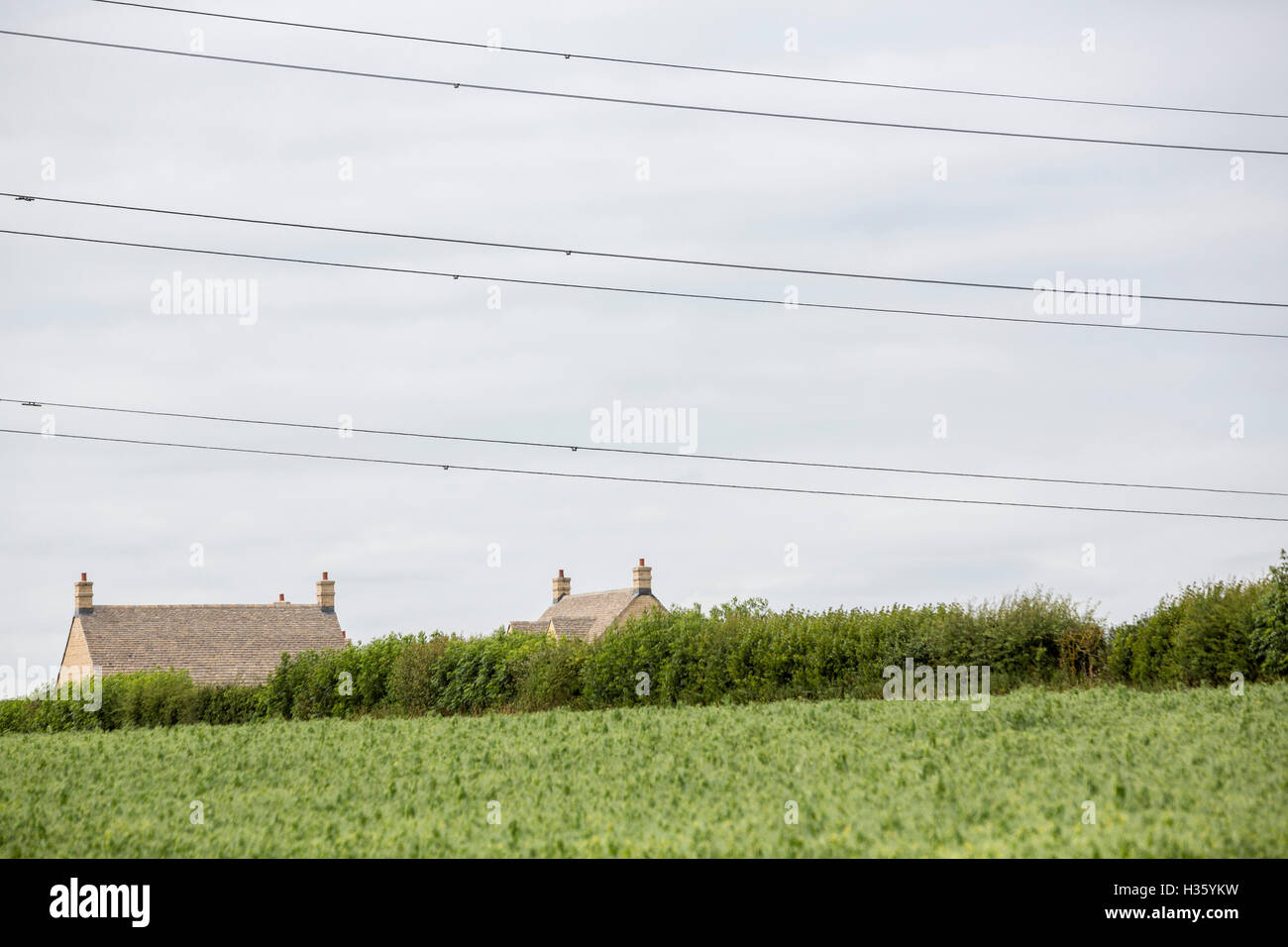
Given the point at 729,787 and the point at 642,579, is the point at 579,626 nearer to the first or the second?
the point at 642,579

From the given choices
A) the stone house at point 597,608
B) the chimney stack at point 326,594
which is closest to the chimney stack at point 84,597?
the chimney stack at point 326,594

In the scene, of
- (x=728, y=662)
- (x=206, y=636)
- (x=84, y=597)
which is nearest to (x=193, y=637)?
(x=206, y=636)

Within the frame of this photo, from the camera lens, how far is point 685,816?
1357 centimetres

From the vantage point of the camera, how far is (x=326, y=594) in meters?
60.4

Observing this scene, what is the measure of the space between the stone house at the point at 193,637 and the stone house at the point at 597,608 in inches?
421

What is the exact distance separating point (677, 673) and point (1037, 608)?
375 inches

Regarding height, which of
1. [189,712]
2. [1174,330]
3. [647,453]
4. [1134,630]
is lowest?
[189,712]

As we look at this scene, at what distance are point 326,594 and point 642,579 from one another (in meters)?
17.1

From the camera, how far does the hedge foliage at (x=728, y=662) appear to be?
2508 cm

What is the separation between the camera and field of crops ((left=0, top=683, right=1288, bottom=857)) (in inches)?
471
